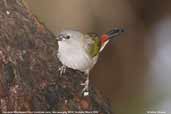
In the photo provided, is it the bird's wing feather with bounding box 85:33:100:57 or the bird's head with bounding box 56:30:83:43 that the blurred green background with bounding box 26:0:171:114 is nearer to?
the bird's wing feather with bounding box 85:33:100:57

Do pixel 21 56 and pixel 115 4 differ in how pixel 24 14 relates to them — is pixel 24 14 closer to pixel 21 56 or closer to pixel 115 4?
pixel 21 56

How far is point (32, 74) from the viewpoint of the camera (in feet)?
9.42

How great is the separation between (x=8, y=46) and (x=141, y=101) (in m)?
2.05

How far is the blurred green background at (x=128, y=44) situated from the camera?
4551 mm

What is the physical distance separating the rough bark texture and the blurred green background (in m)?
1.35

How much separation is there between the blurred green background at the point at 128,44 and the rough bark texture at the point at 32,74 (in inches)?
53.0

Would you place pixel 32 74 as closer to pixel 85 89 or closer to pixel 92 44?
pixel 85 89

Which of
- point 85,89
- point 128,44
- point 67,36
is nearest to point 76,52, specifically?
point 67,36

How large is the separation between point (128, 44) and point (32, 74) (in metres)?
2.41

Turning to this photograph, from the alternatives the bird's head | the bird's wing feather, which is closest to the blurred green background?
the bird's wing feather

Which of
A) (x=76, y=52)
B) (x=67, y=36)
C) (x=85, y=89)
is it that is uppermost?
(x=67, y=36)

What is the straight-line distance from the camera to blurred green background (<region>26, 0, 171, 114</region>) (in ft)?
14.9

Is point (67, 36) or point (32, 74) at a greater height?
point (67, 36)

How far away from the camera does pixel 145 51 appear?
5.05 m
